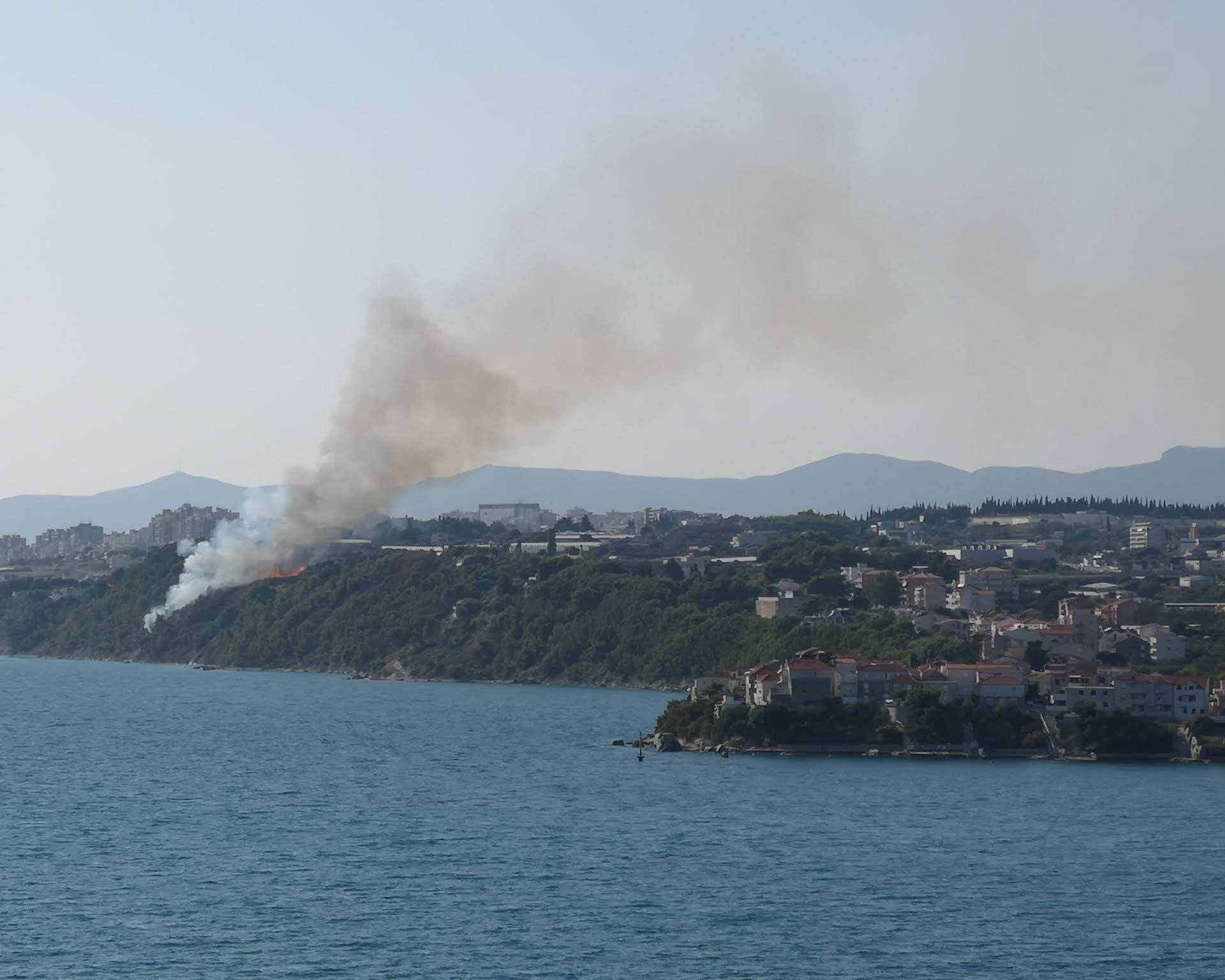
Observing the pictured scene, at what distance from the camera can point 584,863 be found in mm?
46844

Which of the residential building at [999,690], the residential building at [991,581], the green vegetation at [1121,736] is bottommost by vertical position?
the green vegetation at [1121,736]

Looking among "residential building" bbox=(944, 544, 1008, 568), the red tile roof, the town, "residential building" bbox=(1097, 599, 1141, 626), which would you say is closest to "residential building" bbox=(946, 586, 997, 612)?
the town

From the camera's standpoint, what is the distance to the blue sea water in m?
37.4

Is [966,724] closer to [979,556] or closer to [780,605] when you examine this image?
[780,605]

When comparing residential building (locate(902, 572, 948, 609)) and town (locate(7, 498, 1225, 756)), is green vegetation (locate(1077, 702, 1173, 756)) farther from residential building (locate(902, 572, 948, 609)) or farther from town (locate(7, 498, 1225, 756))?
residential building (locate(902, 572, 948, 609))

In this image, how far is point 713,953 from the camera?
37.5 m

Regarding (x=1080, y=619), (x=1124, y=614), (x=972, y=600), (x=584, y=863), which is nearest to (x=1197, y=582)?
(x=972, y=600)

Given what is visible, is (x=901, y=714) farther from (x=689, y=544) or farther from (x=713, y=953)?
(x=689, y=544)

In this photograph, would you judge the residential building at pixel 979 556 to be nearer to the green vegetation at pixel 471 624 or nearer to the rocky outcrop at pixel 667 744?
the green vegetation at pixel 471 624

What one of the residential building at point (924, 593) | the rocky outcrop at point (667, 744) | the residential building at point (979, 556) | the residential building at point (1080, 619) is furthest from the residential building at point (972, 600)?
the rocky outcrop at point (667, 744)

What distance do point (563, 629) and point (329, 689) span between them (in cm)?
1534

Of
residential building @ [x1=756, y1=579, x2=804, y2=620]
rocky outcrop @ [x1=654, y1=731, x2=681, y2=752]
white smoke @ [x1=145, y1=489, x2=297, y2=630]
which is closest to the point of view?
rocky outcrop @ [x1=654, y1=731, x2=681, y2=752]

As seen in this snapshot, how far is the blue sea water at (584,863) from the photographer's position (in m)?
37.4

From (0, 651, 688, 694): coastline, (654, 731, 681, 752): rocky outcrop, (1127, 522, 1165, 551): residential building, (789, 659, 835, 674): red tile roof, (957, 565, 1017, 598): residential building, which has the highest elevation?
(1127, 522, 1165, 551): residential building
